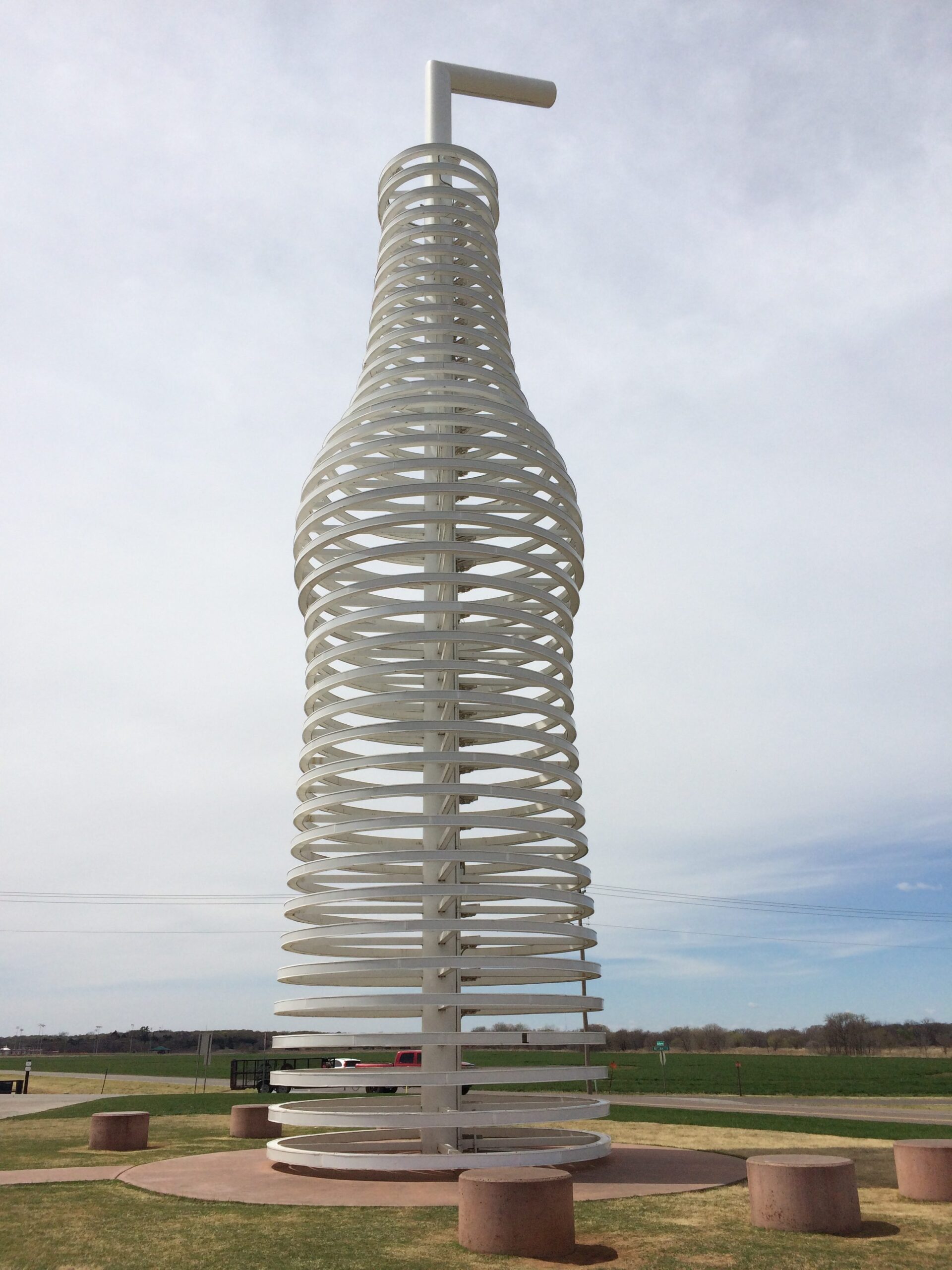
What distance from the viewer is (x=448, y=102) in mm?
26391

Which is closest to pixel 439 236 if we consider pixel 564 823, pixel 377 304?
pixel 377 304

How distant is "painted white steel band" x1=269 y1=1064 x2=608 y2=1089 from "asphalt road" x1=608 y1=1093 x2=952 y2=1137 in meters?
18.1

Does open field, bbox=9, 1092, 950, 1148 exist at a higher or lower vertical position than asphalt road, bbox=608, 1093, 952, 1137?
higher

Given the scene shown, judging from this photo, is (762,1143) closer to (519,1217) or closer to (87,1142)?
(519,1217)

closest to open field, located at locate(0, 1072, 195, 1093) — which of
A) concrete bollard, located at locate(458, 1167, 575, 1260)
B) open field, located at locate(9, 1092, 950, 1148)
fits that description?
open field, located at locate(9, 1092, 950, 1148)

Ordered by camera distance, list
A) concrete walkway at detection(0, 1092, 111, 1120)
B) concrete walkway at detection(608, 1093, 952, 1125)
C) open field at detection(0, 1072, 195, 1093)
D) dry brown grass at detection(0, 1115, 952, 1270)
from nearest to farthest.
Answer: dry brown grass at detection(0, 1115, 952, 1270) < concrete walkway at detection(608, 1093, 952, 1125) < concrete walkway at detection(0, 1092, 111, 1120) < open field at detection(0, 1072, 195, 1093)

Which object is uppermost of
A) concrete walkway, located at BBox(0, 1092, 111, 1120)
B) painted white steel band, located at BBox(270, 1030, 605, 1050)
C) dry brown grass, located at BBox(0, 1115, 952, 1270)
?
painted white steel band, located at BBox(270, 1030, 605, 1050)

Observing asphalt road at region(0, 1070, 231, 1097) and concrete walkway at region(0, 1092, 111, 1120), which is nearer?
concrete walkway at region(0, 1092, 111, 1120)

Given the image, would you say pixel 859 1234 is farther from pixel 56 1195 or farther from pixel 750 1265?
pixel 56 1195

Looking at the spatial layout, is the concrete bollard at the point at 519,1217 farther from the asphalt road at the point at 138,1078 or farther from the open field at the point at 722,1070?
the asphalt road at the point at 138,1078

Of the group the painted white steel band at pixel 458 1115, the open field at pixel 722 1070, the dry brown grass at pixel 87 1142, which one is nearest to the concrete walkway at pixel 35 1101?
the dry brown grass at pixel 87 1142

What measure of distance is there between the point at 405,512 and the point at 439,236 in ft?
26.2

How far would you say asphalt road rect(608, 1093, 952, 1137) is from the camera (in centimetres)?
3506

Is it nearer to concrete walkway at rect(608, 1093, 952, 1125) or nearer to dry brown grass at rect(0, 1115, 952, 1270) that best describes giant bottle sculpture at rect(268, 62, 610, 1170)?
dry brown grass at rect(0, 1115, 952, 1270)
